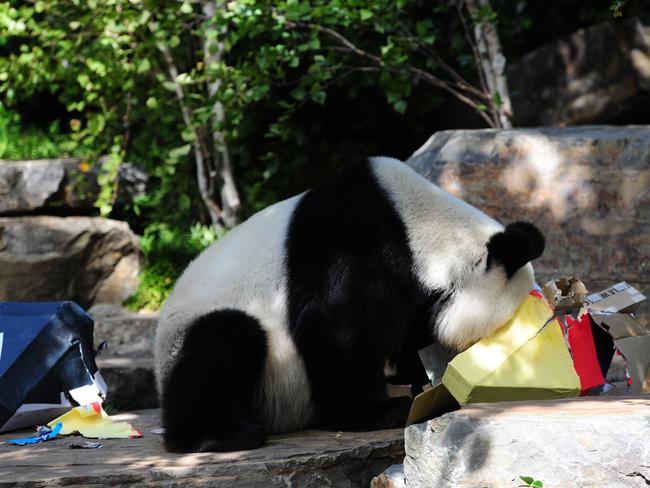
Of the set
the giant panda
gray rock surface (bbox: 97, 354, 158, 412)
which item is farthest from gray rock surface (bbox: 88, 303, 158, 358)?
the giant panda

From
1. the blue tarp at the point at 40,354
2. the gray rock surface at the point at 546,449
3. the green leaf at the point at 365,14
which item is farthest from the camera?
the green leaf at the point at 365,14

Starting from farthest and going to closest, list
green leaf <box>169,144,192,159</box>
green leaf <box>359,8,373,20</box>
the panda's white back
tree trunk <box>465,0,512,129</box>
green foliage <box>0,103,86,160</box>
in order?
1. green foliage <box>0,103,86,160</box>
2. green leaf <box>169,144,192,159</box>
3. tree trunk <box>465,0,512,129</box>
4. green leaf <box>359,8,373,20</box>
5. the panda's white back

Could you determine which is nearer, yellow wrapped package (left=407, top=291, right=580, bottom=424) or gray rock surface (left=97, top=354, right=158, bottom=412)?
yellow wrapped package (left=407, top=291, right=580, bottom=424)

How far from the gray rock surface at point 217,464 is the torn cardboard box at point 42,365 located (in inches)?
10.5

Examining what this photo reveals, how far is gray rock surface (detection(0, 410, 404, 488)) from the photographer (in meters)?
3.21

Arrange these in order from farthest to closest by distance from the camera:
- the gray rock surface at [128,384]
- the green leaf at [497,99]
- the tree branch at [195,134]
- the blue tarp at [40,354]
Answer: the tree branch at [195,134], the green leaf at [497,99], the gray rock surface at [128,384], the blue tarp at [40,354]

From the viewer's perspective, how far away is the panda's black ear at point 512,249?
3672 mm

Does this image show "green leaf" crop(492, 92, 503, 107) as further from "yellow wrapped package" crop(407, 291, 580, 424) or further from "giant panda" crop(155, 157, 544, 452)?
"yellow wrapped package" crop(407, 291, 580, 424)

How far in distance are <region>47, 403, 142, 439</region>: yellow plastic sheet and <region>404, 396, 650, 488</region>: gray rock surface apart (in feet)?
5.86

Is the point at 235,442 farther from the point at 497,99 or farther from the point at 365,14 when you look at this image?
the point at 497,99

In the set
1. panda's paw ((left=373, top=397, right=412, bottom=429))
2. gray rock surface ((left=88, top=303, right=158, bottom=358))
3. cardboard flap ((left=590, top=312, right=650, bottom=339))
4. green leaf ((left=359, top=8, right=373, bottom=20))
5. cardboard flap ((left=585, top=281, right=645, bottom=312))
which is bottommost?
gray rock surface ((left=88, top=303, right=158, bottom=358))

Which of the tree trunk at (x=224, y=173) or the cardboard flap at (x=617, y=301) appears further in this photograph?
the tree trunk at (x=224, y=173)

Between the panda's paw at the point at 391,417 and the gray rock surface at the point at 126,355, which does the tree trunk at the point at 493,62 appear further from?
the panda's paw at the point at 391,417

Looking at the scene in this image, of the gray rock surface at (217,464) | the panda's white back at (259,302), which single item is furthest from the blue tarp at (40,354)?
the panda's white back at (259,302)
